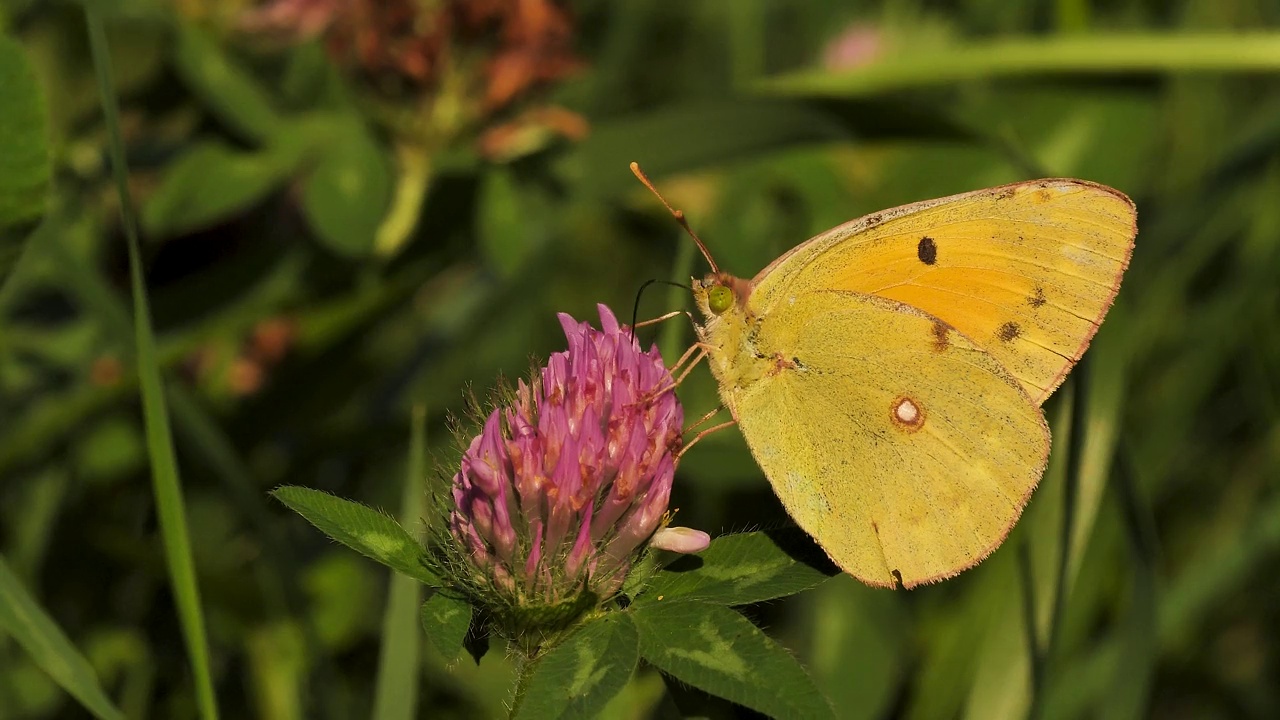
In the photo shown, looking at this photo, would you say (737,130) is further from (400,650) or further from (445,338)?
(400,650)

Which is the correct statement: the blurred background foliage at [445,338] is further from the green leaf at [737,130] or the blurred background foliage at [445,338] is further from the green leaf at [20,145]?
the green leaf at [20,145]

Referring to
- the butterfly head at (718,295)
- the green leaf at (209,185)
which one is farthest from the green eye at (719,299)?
the green leaf at (209,185)

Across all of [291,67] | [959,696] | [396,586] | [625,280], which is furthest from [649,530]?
[625,280]

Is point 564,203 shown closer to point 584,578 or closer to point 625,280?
point 625,280

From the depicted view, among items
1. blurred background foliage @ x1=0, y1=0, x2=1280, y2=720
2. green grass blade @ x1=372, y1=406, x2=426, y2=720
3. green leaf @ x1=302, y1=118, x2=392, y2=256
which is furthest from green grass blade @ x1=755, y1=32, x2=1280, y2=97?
green grass blade @ x1=372, y1=406, x2=426, y2=720

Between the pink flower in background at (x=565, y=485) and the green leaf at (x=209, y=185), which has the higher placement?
the pink flower in background at (x=565, y=485)

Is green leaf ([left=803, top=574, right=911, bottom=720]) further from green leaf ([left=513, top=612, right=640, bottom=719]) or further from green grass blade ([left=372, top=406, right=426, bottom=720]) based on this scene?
green leaf ([left=513, top=612, right=640, bottom=719])

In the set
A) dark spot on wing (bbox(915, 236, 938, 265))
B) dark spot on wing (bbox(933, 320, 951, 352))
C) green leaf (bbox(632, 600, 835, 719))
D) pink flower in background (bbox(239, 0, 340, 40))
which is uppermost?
pink flower in background (bbox(239, 0, 340, 40))
